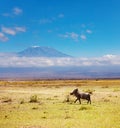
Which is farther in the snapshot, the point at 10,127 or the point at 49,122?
the point at 49,122

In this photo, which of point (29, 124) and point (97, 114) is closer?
point (29, 124)

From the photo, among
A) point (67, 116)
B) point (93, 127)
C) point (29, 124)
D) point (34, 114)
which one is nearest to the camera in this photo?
point (93, 127)

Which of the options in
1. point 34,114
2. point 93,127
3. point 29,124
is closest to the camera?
point 93,127

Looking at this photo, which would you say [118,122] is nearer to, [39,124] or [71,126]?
[71,126]

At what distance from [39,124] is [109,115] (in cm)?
577

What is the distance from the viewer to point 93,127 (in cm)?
1952

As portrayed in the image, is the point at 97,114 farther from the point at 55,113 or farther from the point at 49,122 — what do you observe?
the point at 49,122

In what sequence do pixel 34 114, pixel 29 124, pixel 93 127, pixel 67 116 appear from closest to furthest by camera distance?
pixel 93 127 → pixel 29 124 → pixel 67 116 → pixel 34 114

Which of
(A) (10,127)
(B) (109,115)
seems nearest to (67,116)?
(B) (109,115)

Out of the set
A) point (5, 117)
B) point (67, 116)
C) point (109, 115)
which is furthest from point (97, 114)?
point (5, 117)

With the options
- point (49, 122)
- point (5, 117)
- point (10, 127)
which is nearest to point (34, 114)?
point (5, 117)

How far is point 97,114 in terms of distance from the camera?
2480 cm

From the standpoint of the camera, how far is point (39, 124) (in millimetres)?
20797

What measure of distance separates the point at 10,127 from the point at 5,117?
4263 millimetres
